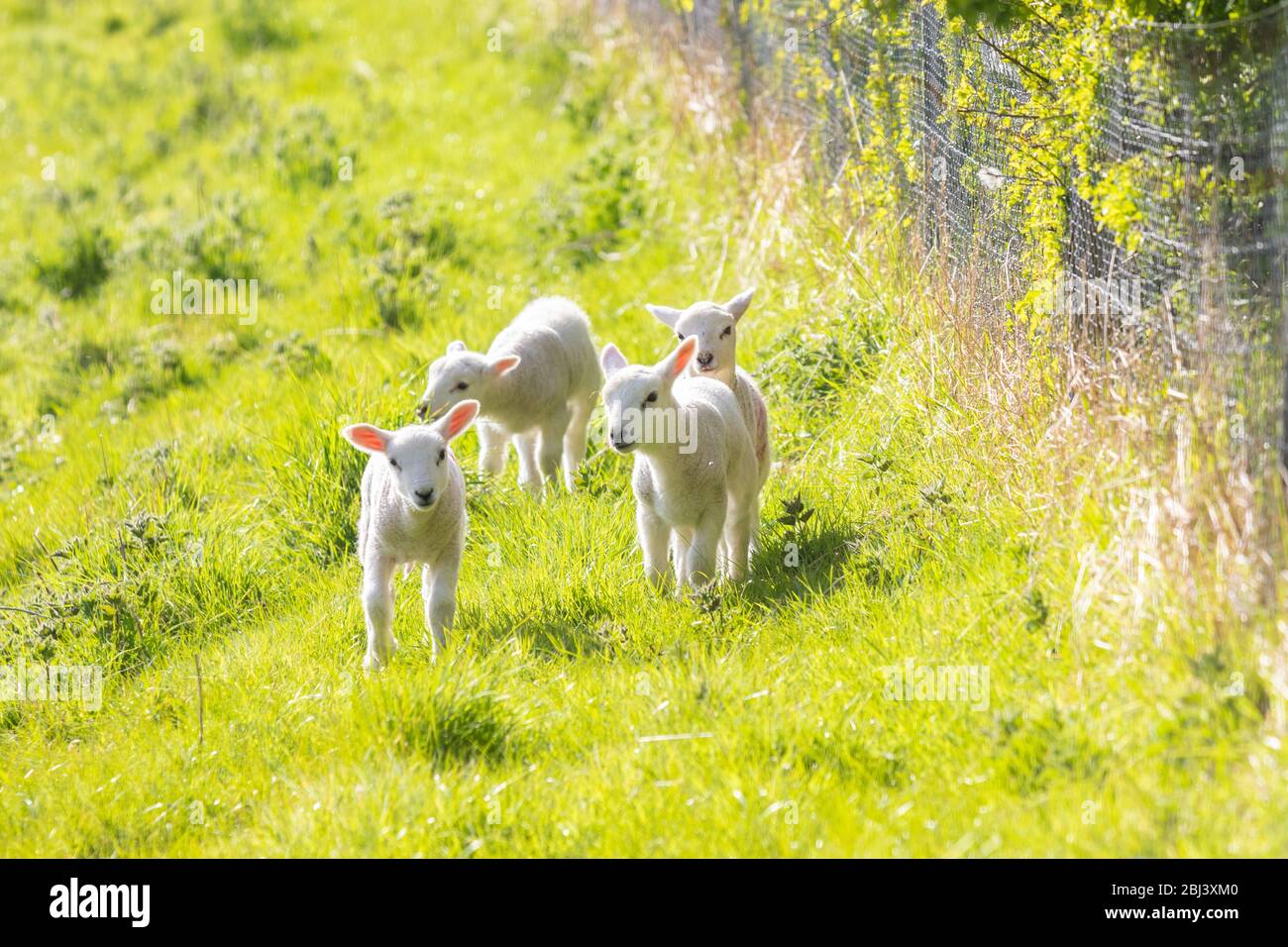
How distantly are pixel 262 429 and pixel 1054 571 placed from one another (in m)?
4.42

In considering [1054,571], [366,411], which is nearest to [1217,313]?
[1054,571]

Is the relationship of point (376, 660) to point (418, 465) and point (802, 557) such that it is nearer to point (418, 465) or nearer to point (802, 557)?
point (418, 465)

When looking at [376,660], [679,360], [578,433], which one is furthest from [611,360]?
[578,433]

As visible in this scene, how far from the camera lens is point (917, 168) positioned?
668 cm

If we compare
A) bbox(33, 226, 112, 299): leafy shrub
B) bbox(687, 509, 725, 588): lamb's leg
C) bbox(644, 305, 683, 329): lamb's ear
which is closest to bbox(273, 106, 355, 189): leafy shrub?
bbox(33, 226, 112, 299): leafy shrub

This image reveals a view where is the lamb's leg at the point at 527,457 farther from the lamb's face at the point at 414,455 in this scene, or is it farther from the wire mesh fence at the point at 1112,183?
the wire mesh fence at the point at 1112,183

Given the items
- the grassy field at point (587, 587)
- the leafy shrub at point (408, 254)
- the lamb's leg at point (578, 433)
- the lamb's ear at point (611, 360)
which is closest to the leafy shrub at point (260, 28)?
the grassy field at point (587, 587)

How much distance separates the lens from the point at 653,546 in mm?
5484

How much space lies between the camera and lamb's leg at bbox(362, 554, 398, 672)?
5242 millimetres

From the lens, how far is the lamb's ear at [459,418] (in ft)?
17.7

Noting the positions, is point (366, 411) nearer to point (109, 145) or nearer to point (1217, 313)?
point (1217, 313)

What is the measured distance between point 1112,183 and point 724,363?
1930 millimetres

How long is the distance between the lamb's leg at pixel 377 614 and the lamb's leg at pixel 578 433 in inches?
69.7

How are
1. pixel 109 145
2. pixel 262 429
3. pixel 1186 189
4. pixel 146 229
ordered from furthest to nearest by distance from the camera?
1. pixel 109 145
2. pixel 146 229
3. pixel 262 429
4. pixel 1186 189
